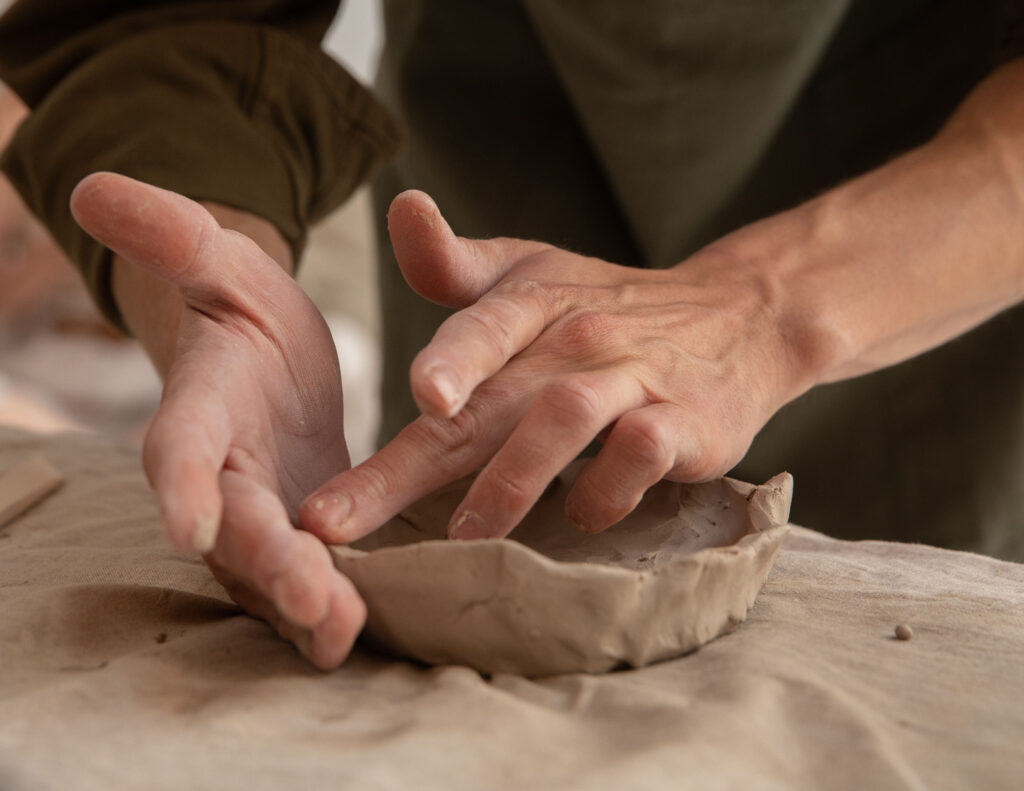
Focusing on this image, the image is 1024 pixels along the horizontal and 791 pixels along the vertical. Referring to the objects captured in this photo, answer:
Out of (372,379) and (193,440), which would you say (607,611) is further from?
(372,379)

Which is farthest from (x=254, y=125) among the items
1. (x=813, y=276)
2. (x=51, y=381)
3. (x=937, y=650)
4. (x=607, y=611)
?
(x=51, y=381)

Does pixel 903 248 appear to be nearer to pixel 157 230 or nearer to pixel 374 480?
pixel 374 480

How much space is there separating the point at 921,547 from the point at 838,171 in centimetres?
58

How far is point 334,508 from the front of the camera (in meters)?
0.75

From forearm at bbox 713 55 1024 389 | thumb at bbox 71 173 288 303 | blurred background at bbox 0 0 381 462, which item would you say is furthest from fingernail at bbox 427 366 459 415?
blurred background at bbox 0 0 381 462

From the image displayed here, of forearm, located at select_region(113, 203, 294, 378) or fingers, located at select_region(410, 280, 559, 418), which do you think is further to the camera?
forearm, located at select_region(113, 203, 294, 378)

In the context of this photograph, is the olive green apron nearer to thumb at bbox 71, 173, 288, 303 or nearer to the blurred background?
thumb at bbox 71, 173, 288, 303

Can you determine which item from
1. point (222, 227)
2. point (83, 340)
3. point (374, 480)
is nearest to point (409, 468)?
point (374, 480)

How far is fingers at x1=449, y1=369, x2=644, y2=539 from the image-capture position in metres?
0.79

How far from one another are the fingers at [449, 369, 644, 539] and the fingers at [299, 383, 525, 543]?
4cm

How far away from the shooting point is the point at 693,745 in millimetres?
601

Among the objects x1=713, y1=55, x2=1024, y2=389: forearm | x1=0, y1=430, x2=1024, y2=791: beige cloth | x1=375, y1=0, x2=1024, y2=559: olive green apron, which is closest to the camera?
x1=0, y1=430, x2=1024, y2=791: beige cloth

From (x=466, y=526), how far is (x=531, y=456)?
0.08 meters

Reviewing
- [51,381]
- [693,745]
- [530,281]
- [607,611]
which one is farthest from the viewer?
[51,381]
